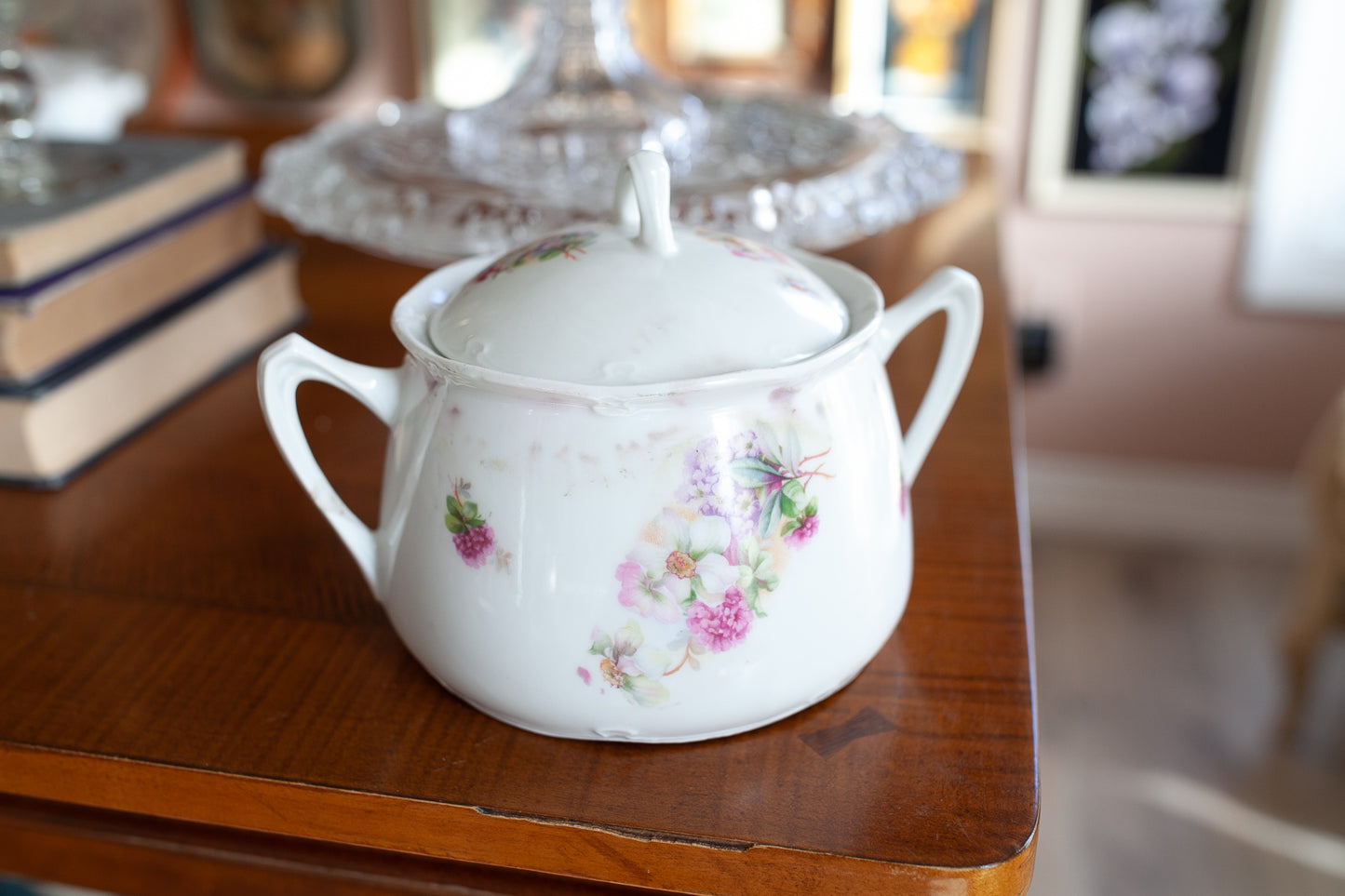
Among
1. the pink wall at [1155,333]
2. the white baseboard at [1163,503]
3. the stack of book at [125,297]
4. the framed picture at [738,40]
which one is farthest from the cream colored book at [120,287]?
the white baseboard at [1163,503]

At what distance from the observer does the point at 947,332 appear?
370mm

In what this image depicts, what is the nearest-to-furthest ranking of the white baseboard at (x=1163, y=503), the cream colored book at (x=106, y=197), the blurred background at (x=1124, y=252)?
1. the cream colored book at (x=106, y=197)
2. the blurred background at (x=1124, y=252)
3. the white baseboard at (x=1163, y=503)

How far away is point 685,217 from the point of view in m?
0.57

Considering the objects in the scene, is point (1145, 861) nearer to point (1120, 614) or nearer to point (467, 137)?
point (1120, 614)

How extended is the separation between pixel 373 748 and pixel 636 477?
13cm

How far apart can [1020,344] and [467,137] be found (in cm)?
100

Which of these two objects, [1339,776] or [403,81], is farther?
[403,81]

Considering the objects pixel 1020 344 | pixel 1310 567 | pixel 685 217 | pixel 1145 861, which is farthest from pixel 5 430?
pixel 1020 344

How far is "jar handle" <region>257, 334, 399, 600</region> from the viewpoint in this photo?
12.7 inches

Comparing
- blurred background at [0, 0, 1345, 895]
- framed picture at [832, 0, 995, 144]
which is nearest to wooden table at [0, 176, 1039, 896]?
blurred background at [0, 0, 1345, 895]

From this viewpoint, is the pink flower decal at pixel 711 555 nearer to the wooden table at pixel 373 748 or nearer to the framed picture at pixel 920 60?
the wooden table at pixel 373 748

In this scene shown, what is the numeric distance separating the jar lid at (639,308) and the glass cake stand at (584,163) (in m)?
0.20

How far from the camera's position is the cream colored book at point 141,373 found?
0.49 m

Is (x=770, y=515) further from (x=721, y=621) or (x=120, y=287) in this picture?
(x=120, y=287)
